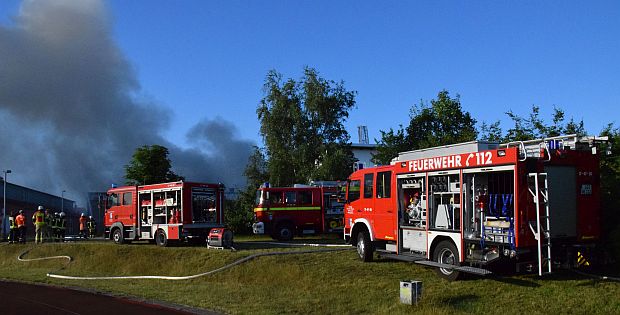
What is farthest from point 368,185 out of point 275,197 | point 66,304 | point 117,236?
point 117,236

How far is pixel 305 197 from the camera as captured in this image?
27.8m

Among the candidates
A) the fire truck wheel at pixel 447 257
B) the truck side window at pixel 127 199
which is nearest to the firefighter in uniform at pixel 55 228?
the truck side window at pixel 127 199

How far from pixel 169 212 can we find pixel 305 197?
7.33 metres

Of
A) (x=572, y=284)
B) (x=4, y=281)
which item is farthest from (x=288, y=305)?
(x=4, y=281)

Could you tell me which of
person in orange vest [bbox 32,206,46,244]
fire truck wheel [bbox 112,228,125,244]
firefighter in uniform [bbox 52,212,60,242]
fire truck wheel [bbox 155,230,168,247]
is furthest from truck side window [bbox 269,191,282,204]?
firefighter in uniform [bbox 52,212,60,242]

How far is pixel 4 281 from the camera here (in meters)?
17.9

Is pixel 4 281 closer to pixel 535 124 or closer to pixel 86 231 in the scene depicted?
pixel 86 231

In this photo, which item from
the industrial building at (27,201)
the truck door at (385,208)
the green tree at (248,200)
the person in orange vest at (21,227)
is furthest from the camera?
the industrial building at (27,201)

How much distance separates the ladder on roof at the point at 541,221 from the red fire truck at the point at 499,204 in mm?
18

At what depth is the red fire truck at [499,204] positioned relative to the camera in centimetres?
1091

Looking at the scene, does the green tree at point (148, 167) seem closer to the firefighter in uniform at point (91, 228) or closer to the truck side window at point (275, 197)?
the firefighter in uniform at point (91, 228)

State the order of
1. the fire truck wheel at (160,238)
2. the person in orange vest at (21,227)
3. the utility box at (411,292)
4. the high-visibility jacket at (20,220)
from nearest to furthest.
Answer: the utility box at (411,292), the fire truck wheel at (160,238), the high-visibility jacket at (20,220), the person in orange vest at (21,227)

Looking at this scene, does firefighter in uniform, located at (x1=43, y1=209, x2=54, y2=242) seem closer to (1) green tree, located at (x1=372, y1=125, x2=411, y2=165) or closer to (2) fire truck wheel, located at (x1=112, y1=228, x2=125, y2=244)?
(2) fire truck wheel, located at (x1=112, y1=228, x2=125, y2=244)

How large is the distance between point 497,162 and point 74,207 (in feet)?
288
